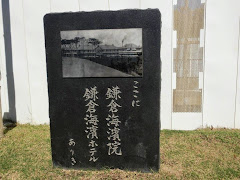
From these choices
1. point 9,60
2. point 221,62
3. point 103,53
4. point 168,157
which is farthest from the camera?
point 9,60

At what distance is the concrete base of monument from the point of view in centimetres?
255

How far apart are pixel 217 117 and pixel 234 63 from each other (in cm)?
97

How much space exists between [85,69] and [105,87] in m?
0.31

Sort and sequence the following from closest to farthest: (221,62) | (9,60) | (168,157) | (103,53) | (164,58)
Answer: (103,53) < (168,157) < (221,62) < (164,58) < (9,60)

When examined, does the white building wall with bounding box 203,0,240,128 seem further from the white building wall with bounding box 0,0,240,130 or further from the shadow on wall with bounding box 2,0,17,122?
the shadow on wall with bounding box 2,0,17,122

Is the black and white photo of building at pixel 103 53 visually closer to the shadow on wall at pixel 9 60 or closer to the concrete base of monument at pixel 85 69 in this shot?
the concrete base of monument at pixel 85 69

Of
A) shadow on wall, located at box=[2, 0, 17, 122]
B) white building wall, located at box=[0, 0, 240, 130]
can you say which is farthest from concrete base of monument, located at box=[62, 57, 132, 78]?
shadow on wall, located at box=[2, 0, 17, 122]

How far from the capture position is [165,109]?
4.00 metres

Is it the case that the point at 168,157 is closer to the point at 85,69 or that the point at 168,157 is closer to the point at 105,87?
the point at 105,87

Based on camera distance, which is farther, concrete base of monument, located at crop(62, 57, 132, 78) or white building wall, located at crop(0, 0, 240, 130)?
white building wall, located at crop(0, 0, 240, 130)

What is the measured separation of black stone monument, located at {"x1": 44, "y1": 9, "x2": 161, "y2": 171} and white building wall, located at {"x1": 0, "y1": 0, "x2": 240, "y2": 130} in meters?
1.46

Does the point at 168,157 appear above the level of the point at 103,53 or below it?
below

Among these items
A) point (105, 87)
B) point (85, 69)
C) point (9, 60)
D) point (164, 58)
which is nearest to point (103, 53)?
point (85, 69)

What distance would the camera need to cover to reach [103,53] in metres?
2.52
